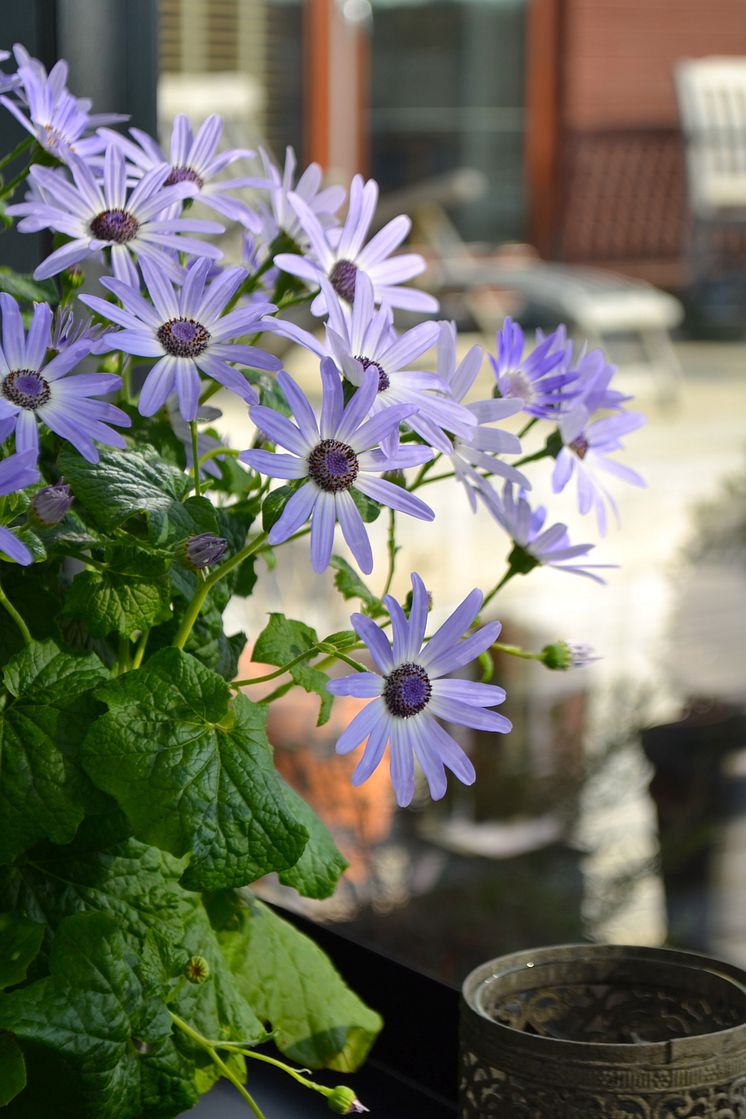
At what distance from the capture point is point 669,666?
3.00m

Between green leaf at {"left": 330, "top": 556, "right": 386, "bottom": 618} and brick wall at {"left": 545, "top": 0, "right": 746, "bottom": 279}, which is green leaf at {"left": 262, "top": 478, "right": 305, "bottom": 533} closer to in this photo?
green leaf at {"left": 330, "top": 556, "right": 386, "bottom": 618}

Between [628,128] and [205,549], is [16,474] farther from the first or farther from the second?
[628,128]

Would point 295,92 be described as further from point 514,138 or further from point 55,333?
point 55,333

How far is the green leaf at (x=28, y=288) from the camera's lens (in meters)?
0.64

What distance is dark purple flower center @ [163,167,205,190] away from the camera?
68 centimetres

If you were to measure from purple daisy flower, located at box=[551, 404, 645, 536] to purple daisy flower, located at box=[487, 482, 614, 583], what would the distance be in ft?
0.05

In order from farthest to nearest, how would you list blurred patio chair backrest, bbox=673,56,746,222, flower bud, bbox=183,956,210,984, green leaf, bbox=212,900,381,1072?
blurred patio chair backrest, bbox=673,56,746,222, green leaf, bbox=212,900,381,1072, flower bud, bbox=183,956,210,984

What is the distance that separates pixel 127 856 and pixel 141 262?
0.76 feet

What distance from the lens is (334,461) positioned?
53 centimetres

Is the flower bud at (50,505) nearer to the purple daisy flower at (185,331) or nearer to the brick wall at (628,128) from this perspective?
the purple daisy flower at (185,331)

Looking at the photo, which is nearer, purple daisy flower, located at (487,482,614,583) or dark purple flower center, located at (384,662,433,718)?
dark purple flower center, located at (384,662,433,718)

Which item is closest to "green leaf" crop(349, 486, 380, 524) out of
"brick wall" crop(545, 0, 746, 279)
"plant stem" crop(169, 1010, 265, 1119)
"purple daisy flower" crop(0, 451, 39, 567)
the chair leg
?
"purple daisy flower" crop(0, 451, 39, 567)

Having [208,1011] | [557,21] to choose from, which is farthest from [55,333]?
[557,21]

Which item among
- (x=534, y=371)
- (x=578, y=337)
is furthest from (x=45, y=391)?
(x=578, y=337)
